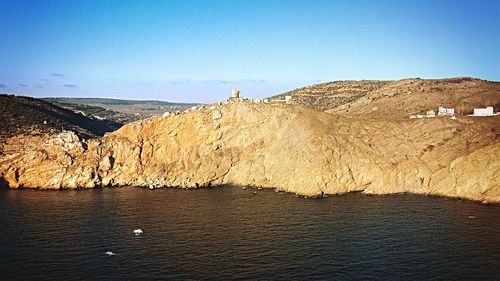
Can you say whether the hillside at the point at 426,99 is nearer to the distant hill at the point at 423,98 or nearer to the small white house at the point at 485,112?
the distant hill at the point at 423,98

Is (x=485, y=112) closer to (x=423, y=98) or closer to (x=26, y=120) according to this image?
(x=423, y=98)

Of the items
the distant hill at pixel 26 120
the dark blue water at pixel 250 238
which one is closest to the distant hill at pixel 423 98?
the dark blue water at pixel 250 238

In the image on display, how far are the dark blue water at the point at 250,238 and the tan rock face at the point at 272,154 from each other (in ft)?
20.4

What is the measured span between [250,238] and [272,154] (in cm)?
4070

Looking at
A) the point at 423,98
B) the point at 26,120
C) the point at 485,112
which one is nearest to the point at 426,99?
the point at 423,98

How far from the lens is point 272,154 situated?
99.5 meters

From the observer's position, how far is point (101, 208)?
7900 centimetres

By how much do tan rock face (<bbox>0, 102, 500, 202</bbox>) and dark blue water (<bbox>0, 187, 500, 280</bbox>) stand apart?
20.4 feet

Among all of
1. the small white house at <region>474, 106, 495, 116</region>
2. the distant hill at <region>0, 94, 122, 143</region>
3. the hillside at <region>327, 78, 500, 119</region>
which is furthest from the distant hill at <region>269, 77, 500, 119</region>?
the distant hill at <region>0, 94, 122, 143</region>

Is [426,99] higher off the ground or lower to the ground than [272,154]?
higher

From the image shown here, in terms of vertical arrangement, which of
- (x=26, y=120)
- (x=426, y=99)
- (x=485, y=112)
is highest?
(x=426, y=99)

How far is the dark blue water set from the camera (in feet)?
161

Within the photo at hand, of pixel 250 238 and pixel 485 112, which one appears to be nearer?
pixel 250 238

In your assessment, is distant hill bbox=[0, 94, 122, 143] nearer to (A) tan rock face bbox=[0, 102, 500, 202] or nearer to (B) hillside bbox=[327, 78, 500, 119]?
(A) tan rock face bbox=[0, 102, 500, 202]
